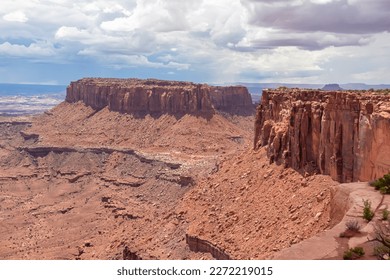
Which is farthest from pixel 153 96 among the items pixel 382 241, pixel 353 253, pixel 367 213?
pixel 382 241

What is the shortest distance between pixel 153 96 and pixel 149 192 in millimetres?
40997

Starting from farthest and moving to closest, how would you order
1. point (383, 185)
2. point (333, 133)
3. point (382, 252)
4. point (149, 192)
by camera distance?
point (149, 192) < point (333, 133) < point (383, 185) < point (382, 252)

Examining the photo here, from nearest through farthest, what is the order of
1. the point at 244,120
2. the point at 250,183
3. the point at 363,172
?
the point at 363,172
the point at 250,183
the point at 244,120

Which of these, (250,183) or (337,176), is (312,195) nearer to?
(337,176)

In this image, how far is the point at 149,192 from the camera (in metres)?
82.1

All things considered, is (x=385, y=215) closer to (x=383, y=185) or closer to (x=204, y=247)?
(x=383, y=185)

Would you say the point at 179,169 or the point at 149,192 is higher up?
the point at 179,169

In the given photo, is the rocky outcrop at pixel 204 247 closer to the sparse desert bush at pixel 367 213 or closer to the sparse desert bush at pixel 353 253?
the sparse desert bush at pixel 367 213

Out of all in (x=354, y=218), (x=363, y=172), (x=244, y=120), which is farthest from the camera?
(x=244, y=120)

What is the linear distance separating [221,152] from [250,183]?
55016 mm

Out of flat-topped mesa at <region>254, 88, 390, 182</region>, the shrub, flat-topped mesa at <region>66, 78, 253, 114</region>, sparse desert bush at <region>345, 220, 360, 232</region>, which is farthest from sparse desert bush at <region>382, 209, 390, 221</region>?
flat-topped mesa at <region>66, 78, 253, 114</region>

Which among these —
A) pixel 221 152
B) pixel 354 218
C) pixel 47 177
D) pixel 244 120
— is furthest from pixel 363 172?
pixel 244 120

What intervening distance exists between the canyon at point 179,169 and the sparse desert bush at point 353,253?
2.00 meters

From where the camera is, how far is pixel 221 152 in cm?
9881
